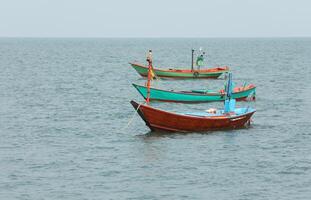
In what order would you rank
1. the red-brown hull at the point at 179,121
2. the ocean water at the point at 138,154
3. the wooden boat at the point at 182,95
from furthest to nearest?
the wooden boat at the point at 182,95 < the red-brown hull at the point at 179,121 < the ocean water at the point at 138,154

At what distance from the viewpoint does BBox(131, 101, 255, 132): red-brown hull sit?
43.7m

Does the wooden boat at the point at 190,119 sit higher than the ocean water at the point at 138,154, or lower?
higher

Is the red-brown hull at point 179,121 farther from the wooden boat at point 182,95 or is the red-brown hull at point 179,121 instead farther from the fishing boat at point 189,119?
the wooden boat at point 182,95

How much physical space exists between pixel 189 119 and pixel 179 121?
66cm

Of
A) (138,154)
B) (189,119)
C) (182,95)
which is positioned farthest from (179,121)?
(182,95)

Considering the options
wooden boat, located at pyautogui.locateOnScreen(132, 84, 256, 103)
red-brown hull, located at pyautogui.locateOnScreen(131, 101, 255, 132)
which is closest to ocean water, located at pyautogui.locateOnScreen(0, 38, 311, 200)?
red-brown hull, located at pyautogui.locateOnScreen(131, 101, 255, 132)

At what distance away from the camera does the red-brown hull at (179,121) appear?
43.7m

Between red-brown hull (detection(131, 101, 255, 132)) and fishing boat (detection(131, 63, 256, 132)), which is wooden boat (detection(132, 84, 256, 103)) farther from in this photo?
red-brown hull (detection(131, 101, 255, 132))

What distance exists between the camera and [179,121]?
4469cm

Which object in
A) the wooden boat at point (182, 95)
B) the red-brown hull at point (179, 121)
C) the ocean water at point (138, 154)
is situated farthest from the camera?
the wooden boat at point (182, 95)

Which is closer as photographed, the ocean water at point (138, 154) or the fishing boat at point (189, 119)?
the ocean water at point (138, 154)

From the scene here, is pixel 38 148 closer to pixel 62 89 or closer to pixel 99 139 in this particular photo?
pixel 99 139

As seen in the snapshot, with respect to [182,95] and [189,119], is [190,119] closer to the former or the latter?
[189,119]

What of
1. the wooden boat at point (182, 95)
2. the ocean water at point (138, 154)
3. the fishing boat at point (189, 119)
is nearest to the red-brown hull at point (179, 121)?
the fishing boat at point (189, 119)
